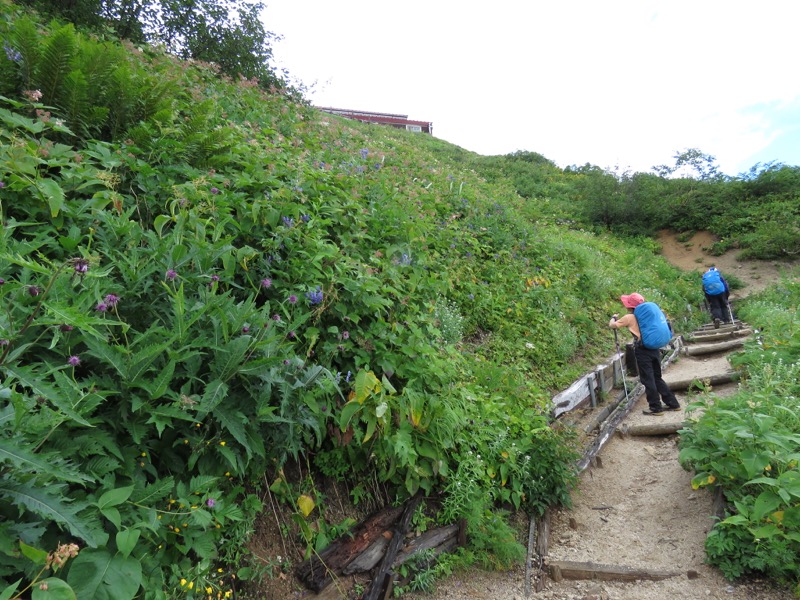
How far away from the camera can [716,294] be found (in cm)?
1276

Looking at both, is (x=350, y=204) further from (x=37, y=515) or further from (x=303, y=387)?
(x=37, y=515)

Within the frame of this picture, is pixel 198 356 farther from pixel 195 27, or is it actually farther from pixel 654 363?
pixel 195 27

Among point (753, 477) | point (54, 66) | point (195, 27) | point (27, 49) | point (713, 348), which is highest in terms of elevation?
point (195, 27)

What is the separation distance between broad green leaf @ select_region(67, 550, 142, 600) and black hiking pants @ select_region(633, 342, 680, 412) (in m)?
7.27

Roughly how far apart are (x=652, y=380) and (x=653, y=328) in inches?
32.6

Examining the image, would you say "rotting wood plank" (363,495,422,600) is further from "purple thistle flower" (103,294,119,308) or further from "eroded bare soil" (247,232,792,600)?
"purple thistle flower" (103,294,119,308)

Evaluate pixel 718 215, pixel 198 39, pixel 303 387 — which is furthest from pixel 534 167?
pixel 303 387

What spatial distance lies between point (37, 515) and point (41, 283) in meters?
1.08

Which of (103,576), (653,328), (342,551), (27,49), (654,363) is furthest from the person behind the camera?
(654,363)

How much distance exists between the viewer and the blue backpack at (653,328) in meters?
7.13

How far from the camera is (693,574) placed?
3.58 meters

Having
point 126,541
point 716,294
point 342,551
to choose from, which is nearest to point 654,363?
point 342,551

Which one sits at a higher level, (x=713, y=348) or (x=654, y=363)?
(x=654, y=363)

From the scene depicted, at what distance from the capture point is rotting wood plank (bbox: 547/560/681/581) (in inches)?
144
